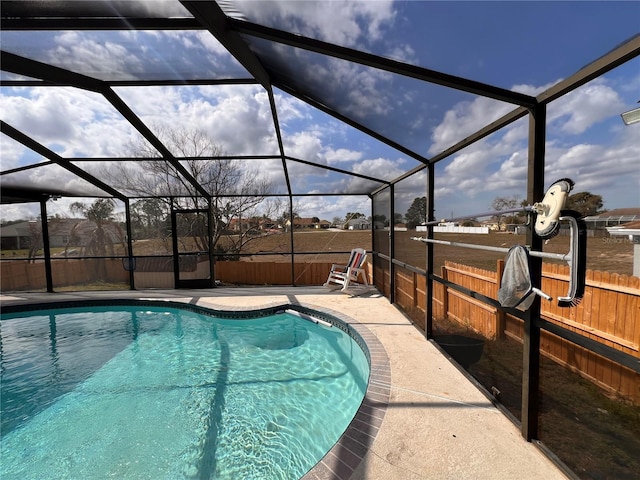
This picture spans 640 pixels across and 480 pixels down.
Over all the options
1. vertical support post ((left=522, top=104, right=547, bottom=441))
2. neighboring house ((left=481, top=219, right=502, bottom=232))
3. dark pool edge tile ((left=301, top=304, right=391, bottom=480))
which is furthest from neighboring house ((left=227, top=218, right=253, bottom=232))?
vertical support post ((left=522, top=104, right=547, bottom=441))

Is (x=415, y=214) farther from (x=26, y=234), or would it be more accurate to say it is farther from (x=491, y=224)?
(x=26, y=234)

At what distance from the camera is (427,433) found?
200 centimetres

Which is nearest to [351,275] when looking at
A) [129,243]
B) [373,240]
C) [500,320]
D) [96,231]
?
[373,240]

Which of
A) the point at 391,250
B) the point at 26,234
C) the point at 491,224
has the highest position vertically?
the point at 491,224

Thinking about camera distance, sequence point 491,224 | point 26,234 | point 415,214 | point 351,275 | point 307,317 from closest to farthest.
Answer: point 491,224 < point 415,214 < point 307,317 < point 351,275 < point 26,234

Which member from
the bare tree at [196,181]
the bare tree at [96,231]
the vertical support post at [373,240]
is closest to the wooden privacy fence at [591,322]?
the vertical support post at [373,240]

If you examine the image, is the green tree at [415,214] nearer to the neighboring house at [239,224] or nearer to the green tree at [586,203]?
the green tree at [586,203]

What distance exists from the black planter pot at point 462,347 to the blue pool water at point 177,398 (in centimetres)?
102

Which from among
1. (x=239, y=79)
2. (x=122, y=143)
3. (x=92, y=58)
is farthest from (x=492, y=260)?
(x=122, y=143)

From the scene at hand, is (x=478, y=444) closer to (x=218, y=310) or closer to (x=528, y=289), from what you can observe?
(x=528, y=289)

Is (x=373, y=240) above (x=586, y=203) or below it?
below

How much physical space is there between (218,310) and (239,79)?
3.93m

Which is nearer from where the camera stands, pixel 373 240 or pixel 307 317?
pixel 307 317

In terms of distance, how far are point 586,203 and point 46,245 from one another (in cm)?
1024
